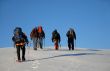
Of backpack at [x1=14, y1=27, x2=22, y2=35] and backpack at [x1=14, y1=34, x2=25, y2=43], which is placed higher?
backpack at [x1=14, y1=27, x2=22, y2=35]

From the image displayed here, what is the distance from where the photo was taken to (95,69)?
22844mm

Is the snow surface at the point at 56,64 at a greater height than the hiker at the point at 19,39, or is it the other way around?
the hiker at the point at 19,39

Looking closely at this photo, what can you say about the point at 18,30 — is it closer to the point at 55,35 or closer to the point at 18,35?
the point at 18,35

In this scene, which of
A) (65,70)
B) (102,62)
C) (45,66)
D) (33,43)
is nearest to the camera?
(65,70)

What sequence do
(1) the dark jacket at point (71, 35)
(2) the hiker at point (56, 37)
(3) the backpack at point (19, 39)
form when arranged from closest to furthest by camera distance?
(3) the backpack at point (19, 39)
(1) the dark jacket at point (71, 35)
(2) the hiker at point (56, 37)

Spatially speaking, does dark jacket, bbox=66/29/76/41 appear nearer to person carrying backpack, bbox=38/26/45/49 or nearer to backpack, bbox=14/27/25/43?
person carrying backpack, bbox=38/26/45/49

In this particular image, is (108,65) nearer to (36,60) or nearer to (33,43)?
(36,60)

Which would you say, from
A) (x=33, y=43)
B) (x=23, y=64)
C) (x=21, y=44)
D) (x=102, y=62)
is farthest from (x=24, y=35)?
(x=33, y=43)

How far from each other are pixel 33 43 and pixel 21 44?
9.50 meters

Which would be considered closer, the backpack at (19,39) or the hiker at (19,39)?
the hiker at (19,39)

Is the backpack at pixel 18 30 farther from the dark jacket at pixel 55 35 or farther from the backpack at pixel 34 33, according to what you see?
the dark jacket at pixel 55 35

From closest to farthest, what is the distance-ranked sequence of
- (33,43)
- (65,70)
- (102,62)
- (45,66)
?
(65,70)
(45,66)
(102,62)
(33,43)

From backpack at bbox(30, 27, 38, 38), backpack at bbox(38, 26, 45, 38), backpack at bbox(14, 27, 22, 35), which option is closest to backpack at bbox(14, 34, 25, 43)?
backpack at bbox(14, 27, 22, 35)

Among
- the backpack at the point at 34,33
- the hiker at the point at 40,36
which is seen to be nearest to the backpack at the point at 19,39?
the backpack at the point at 34,33
